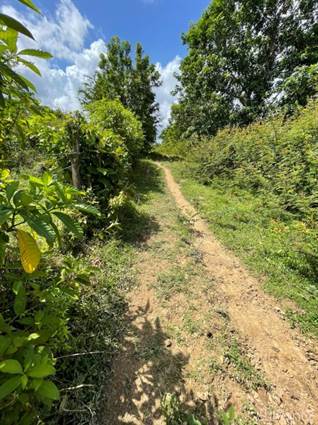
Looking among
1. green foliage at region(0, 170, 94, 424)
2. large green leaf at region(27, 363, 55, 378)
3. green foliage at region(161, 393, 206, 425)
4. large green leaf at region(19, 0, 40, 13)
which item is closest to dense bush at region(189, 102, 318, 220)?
green foliage at region(161, 393, 206, 425)

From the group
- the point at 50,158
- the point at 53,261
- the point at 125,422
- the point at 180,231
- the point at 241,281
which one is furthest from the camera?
the point at 180,231

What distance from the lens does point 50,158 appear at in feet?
13.3

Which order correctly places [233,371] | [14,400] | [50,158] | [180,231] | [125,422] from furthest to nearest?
[180,231]
[50,158]
[233,371]
[125,422]
[14,400]

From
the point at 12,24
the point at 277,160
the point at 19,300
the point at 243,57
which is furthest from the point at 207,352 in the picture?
the point at 243,57

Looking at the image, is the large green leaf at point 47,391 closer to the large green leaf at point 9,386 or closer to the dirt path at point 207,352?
the large green leaf at point 9,386

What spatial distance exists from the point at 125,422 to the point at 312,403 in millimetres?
1577

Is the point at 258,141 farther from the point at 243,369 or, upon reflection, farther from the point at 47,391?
the point at 47,391

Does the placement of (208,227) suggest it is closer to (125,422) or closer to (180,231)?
(180,231)

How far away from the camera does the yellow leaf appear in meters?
0.96

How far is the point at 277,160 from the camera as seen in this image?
612 cm

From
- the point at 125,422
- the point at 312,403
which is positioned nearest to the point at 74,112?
the point at 125,422

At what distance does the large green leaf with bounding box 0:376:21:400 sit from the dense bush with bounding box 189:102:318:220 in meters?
4.28

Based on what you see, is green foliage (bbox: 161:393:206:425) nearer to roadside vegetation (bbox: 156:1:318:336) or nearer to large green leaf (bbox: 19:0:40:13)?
roadside vegetation (bbox: 156:1:318:336)

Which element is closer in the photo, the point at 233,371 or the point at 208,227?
the point at 233,371
